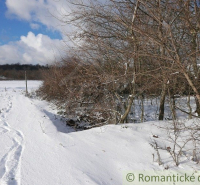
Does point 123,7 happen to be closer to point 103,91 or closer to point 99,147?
point 103,91

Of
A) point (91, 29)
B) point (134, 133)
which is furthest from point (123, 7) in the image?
point (134, 133)

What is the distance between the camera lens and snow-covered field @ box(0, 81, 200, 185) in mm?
2422

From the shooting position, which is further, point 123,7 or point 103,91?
point 103,91

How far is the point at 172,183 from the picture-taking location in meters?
2.34

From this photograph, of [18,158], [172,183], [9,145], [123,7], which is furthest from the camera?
[123,7]

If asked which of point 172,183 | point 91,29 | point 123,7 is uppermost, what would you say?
point 123,7

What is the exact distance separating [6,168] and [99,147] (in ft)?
5.12

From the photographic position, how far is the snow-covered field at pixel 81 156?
7.95ft

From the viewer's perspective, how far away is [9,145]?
3.56m

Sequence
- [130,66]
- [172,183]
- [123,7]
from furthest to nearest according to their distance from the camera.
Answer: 1. [130,66]
2. [123,7]
3. [172,183]

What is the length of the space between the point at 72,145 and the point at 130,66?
2.43 meters

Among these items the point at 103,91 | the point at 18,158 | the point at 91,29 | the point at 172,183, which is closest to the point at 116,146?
the point at 172,183

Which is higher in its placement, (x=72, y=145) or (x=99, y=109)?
(x=99, y=109)

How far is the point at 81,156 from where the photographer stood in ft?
9.67
